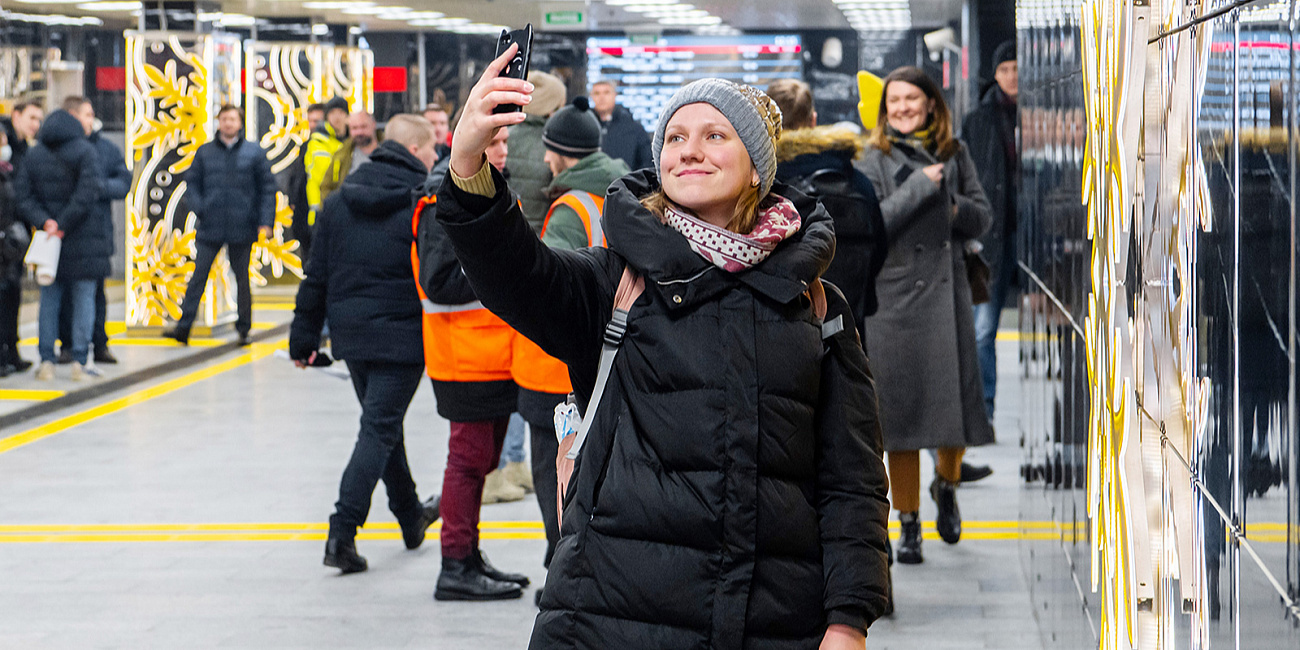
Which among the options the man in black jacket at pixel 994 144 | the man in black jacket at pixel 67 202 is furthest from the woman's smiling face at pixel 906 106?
the man in black jacket at pixel 67 202

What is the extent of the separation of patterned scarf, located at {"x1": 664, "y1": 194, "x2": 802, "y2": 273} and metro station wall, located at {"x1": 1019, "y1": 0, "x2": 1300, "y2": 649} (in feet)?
2.06

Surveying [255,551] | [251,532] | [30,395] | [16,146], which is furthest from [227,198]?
[255,551]

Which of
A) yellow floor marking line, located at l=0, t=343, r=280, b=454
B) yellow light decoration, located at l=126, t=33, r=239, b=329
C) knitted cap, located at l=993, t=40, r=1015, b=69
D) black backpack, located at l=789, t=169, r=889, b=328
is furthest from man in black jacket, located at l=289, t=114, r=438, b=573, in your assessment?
yellow light decoration, located at l=126, t=33, r=239, b=329

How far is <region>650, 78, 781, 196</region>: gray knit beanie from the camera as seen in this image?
243 cm

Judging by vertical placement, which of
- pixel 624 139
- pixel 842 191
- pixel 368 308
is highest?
pixel 624 139

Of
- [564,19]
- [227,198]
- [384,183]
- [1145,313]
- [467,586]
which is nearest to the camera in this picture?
[1145,313]

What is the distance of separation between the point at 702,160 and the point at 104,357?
10.2 metres

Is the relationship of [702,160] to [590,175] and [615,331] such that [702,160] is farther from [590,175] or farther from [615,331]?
[590,175]

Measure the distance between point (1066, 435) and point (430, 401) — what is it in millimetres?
6604

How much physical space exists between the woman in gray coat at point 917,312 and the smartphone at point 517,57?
3.33 metres

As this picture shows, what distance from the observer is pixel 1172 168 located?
243 cm

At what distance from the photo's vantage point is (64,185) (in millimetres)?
10617

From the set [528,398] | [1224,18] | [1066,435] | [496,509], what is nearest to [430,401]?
[496,509]

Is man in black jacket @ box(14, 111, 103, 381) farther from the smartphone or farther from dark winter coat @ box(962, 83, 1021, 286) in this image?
the smartphone
